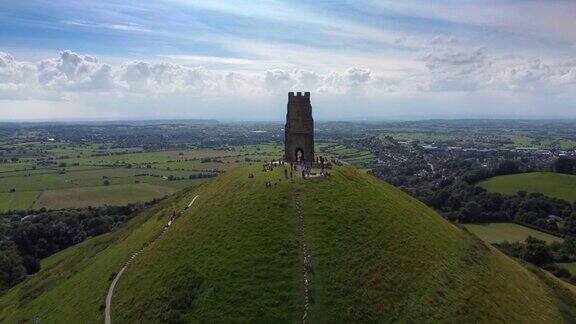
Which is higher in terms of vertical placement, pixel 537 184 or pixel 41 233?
pixel 537 184

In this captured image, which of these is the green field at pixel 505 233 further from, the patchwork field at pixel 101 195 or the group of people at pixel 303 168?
the patchwork field at pixel 101 195

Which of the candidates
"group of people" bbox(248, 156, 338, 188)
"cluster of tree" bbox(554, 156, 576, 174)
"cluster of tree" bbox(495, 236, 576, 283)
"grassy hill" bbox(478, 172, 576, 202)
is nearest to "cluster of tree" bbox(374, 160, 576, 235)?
"grassy hill" bbox(478, 172, 576, 202)

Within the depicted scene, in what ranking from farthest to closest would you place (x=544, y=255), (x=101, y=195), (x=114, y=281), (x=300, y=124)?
(x=101, y=195)
(x=544, y=255)
(x=300, y=124)
(x=114, y=281)

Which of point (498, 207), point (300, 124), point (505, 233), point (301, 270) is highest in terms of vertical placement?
point (300, 124)

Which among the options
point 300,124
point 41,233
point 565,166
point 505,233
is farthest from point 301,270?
point 565,166

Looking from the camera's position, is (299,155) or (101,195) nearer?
(299,155)

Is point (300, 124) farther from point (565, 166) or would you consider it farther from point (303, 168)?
point (565, 166)

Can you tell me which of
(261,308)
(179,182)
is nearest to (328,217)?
(261,308)

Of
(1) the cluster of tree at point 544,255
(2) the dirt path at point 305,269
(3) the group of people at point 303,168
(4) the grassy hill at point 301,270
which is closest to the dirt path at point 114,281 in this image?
(4) the grassy hill at point 301,270
